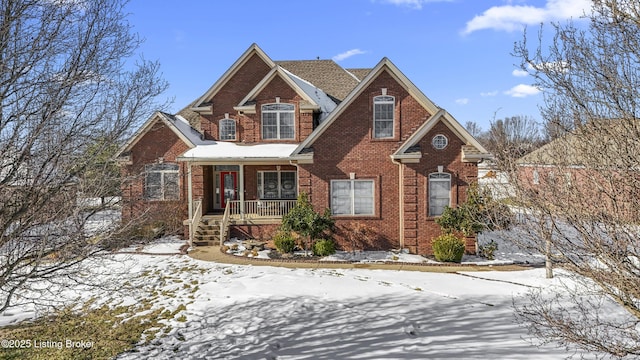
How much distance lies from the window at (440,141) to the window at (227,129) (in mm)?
10659

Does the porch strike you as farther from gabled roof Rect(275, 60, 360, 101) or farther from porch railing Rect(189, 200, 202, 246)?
gabled roof Rect(275, 60, 360, 101)

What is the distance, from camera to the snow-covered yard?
6895 millimetres

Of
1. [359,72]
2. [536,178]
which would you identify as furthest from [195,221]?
[359,72]

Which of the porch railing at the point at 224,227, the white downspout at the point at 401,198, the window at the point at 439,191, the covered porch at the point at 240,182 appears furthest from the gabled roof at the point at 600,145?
the porch railing at the point at 224,227

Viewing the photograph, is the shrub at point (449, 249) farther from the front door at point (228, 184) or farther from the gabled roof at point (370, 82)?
the front door at point (228, 184)

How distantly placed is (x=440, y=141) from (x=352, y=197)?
14.2 ft

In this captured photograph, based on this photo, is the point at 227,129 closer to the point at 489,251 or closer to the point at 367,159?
the point at 367,159

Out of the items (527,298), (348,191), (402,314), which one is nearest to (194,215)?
(348,191)

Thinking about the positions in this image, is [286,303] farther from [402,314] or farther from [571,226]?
[571,226]

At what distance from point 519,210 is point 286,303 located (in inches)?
240

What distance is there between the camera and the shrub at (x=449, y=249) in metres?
13.5

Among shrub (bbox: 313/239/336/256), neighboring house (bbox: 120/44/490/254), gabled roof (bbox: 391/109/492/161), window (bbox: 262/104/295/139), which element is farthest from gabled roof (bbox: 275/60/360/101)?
shrub (bbox: 313/239/336/256)

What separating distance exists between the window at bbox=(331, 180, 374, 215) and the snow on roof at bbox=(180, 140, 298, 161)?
120 inches

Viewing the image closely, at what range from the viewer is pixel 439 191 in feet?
48.3
